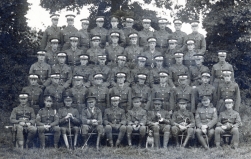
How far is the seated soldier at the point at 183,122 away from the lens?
8078 mm

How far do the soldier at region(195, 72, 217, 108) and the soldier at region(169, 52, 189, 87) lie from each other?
57cm

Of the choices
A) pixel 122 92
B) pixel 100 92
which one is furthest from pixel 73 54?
pixel 122 92

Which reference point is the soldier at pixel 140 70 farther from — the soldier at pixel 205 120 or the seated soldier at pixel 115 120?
the soldier at pixel 205 120

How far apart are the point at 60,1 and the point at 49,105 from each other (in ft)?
18.6

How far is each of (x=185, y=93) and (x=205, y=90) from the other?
44cm

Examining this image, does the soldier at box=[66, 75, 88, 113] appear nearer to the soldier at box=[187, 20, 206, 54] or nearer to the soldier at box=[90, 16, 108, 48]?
the soldier at box=[90, 16, 108, 48]

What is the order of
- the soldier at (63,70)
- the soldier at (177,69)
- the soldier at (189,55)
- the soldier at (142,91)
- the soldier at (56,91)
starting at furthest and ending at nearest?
the soldier at (189,55) < the soldier at (177,69) < the soldier at (63,70) < the soldier at (142,91) < the soldier at (56,91)

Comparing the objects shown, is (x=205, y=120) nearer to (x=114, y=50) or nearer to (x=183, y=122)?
(x=183, y=122)

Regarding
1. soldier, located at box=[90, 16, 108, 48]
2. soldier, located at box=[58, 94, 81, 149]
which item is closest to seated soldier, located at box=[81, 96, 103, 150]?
soldier, located at box=[58, 94, 81, 149]

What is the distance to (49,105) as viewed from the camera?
842 centimetres

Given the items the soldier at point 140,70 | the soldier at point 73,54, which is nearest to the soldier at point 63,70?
the soldier at point 73,54

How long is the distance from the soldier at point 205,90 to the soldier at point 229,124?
536 mm

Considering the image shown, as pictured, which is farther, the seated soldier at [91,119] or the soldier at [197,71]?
the soldier at [197,71]

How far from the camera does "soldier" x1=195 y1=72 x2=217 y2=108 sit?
28.9 ft
